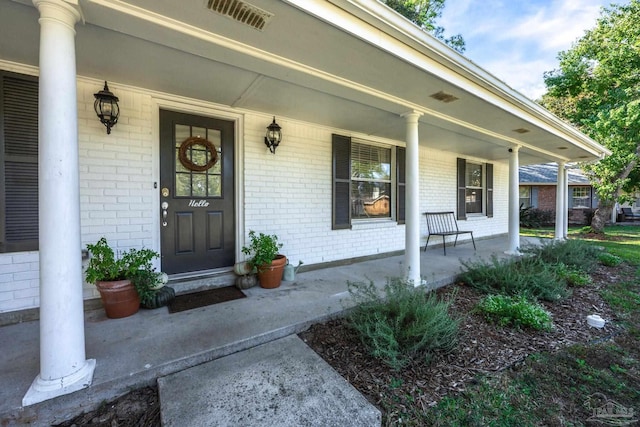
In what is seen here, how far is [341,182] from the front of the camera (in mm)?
4336

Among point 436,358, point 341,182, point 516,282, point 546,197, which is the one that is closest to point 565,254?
point 516,282

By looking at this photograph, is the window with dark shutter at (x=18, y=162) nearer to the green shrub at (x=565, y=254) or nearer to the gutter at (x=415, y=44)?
the gutter at (x=415, y=44)

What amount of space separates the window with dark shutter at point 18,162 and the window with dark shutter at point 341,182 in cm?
331

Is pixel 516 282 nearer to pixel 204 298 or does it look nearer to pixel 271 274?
pixel 271 274

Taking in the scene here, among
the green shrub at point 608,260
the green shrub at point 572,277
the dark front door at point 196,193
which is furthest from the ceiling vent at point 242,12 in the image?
the green shrub at point 608,260

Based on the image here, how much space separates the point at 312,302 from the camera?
2777 millimetres

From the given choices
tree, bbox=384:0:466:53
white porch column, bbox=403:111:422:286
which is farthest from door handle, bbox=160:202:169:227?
tree, bbox=384:0:466:53

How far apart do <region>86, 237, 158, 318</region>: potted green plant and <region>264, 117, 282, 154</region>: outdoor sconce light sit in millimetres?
1927

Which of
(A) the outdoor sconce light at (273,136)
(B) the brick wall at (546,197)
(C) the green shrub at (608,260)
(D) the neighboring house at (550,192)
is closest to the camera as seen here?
(A) the outdoor sconce light at (273,136)

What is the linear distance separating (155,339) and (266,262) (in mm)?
1331

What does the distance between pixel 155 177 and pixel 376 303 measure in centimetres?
261

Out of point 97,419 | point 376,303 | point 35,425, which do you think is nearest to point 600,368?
point 376,303

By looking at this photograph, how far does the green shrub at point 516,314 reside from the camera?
2.49 m

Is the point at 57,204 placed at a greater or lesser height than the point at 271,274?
greater
